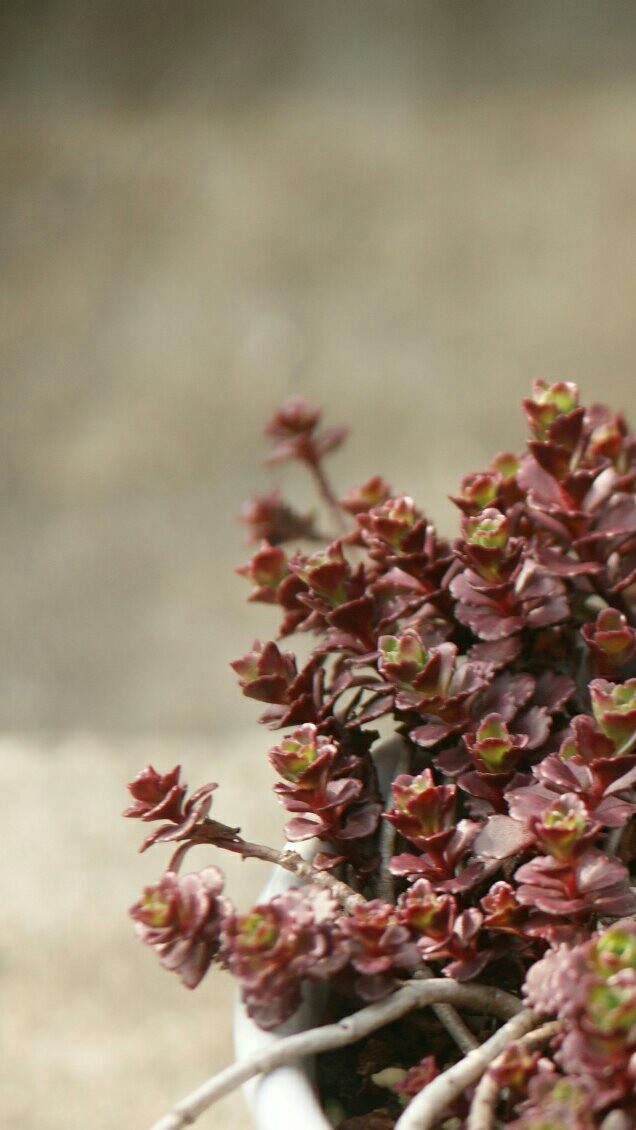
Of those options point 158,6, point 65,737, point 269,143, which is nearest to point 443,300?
point 269,143

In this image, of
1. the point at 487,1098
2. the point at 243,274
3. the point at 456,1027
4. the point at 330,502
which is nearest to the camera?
the point at 487,1098

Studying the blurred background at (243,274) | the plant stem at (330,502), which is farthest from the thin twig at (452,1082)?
the blurred background at (243,274)

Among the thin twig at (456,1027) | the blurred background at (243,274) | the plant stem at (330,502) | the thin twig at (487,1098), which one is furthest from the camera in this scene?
the blurred background at (243,274)

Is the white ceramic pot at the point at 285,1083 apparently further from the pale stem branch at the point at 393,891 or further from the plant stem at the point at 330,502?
the plant stem at the point at 330,502

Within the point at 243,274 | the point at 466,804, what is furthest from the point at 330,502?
the point at 243,274

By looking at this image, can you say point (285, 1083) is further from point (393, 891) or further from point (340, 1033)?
point (393, 891)

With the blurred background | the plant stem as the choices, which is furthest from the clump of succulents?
the blurred background

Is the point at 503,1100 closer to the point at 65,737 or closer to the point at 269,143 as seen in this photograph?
the point at 65,737
